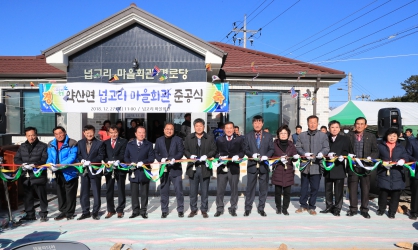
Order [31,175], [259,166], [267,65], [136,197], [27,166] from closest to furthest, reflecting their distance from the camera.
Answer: [27,166] → [31,175] → [136,197] → [259,166] → [267,65]

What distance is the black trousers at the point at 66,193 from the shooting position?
5.36 m

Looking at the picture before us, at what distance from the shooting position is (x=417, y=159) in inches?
219

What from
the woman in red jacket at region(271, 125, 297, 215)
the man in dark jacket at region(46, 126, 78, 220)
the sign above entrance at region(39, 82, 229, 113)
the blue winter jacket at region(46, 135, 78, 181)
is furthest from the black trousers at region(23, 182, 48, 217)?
the woman in red jacket at region(271, 125, 297, 215)

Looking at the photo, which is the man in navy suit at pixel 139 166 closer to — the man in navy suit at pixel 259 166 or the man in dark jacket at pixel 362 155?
the man in navy suit at pixel 259 166

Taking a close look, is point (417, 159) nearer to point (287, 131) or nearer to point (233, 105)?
point (287, 131)

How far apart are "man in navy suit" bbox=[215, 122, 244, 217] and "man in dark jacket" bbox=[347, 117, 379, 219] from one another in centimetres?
208

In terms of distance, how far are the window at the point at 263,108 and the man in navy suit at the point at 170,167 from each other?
21.5 feet

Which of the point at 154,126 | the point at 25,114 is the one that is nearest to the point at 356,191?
the point at 154,126

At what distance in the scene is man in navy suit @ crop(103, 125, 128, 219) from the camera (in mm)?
5430

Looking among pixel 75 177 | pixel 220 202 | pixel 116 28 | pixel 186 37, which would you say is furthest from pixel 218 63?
pixel 75 177

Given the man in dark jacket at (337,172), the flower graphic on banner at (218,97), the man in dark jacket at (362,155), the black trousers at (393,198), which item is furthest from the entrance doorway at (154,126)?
the black trousers at (393,198)

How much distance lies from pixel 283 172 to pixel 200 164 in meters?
1.52

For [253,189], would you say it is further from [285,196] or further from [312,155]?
[312,155]

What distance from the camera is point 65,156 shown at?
5.45m
